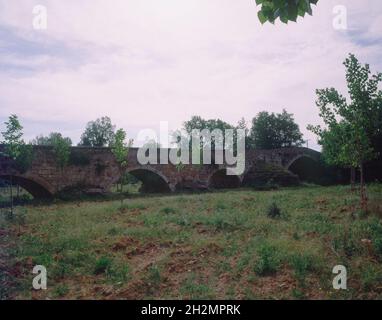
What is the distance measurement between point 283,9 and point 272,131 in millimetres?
64241

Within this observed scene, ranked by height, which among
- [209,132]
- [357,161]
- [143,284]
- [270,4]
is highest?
[209,132]

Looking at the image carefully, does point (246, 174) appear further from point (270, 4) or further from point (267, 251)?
point (270, 4)

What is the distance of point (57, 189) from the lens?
79.7 feet

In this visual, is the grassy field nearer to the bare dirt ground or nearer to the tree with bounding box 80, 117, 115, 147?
the bare dirt ground

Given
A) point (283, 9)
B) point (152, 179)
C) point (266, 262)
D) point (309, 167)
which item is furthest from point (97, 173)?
point (309, 167)

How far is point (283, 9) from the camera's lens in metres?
4.39

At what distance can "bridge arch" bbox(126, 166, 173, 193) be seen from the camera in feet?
96.2

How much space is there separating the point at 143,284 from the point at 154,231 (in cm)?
450

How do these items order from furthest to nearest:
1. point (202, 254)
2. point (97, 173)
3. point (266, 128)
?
Result: point (266, 128)
point (97, 173)
point (202, 254)

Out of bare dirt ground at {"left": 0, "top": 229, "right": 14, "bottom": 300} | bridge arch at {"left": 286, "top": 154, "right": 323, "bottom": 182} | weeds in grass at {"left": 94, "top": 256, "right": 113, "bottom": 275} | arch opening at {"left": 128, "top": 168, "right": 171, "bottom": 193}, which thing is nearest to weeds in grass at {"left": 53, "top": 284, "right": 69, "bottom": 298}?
bare dirt ground at {"left": 0, "top": 229, "right": 14, "bottom": 300}

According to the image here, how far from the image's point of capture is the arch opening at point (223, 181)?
36219 mm

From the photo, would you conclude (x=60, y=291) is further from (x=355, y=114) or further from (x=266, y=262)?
(x=355, y=114)

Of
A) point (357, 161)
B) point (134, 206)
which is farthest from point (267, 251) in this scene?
point (134, 206)

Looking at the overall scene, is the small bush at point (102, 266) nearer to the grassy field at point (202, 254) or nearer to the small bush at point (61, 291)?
the grassy field at point (202, 254)
